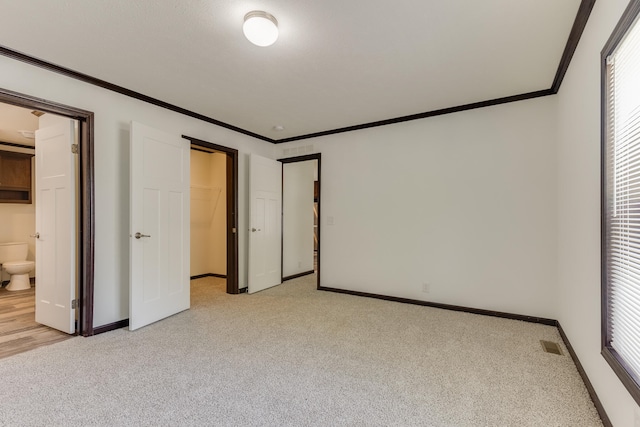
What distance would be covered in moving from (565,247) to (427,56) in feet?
6.86

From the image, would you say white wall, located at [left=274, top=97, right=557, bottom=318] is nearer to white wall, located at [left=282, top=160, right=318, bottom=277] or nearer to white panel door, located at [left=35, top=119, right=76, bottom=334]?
white wall, located at [left=282, top=160, right=318, bottom=277]

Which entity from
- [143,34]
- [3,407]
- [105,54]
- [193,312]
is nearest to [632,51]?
[143,34]

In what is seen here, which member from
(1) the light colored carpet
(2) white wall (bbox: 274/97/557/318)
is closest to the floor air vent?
(1) the light colored carpet

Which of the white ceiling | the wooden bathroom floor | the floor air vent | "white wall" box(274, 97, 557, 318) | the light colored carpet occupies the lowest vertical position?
the wooden bathroom floor

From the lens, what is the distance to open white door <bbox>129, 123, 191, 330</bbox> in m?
3.01

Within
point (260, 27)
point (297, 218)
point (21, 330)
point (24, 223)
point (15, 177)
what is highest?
point (260, 27)

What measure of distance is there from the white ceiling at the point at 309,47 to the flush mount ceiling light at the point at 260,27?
0.05 meters

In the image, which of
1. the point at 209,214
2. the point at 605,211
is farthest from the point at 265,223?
the point at 605,211

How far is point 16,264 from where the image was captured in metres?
4.51

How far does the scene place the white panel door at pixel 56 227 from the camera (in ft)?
9.41

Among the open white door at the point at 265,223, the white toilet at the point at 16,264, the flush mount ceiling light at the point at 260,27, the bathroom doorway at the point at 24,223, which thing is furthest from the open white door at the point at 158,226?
the white toilet at the point at 16,264

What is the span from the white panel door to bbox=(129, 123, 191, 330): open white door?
537 mm

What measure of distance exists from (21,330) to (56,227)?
1074 mm

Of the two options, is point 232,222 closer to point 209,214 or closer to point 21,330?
point 209,214
